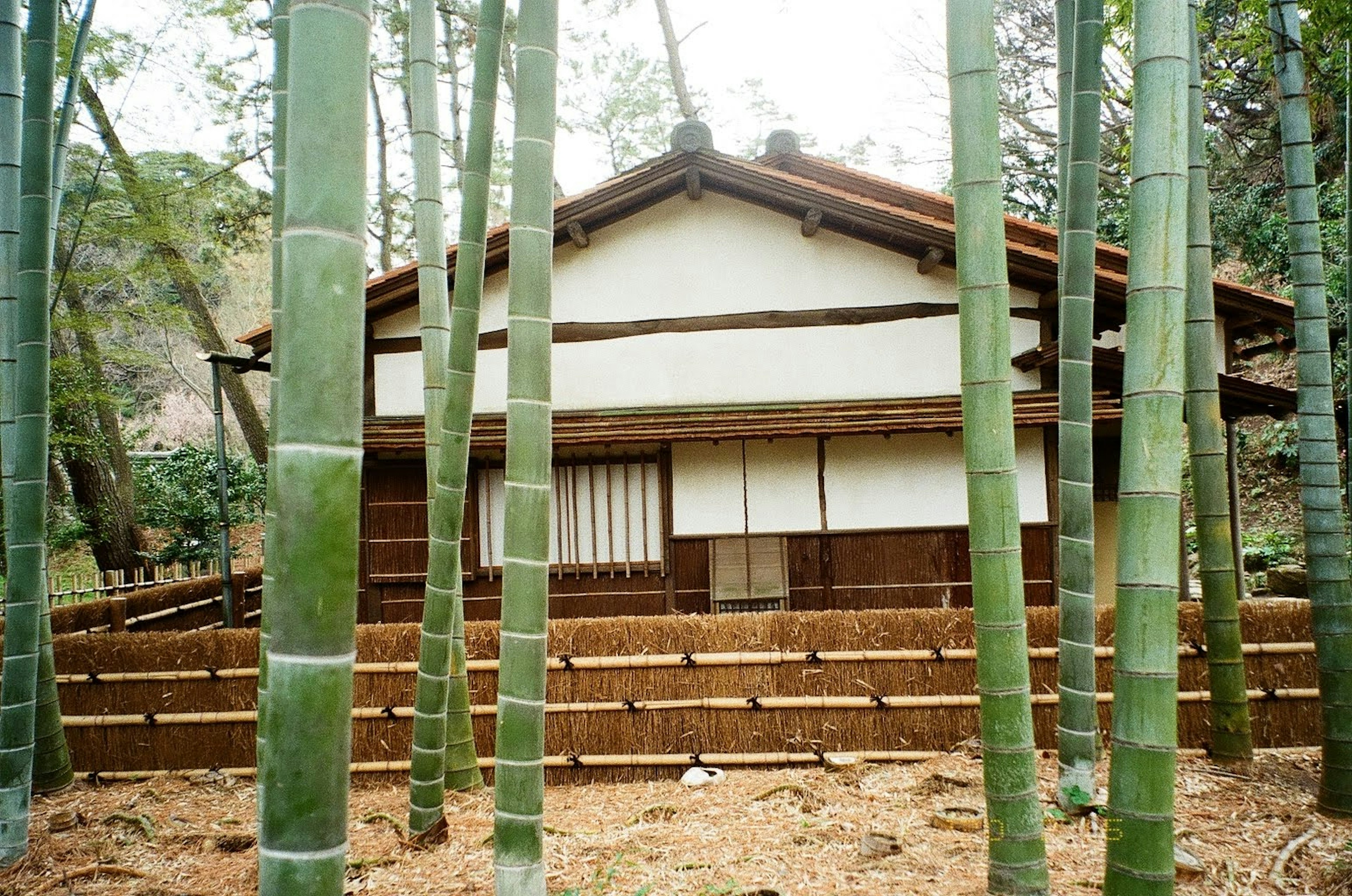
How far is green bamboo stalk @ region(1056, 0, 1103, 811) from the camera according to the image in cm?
352

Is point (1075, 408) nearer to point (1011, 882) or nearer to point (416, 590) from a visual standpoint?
point (1011, 882)

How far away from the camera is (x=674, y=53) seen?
14.9m

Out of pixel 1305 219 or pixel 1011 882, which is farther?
pixel 1305 219

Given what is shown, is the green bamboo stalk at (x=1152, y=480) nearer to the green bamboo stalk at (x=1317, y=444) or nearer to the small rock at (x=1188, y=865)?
the small rock at (x=1188, y=865)

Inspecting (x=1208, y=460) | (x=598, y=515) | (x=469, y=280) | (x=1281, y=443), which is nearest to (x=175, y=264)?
(x=598, y=515)

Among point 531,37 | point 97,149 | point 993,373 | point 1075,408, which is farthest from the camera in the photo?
point 97,149

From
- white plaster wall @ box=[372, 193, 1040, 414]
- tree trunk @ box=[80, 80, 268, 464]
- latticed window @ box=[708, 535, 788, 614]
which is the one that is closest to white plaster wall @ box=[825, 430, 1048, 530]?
white plaster wall @ box=[372, 193, 1040, 414]

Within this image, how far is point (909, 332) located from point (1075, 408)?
382 cm

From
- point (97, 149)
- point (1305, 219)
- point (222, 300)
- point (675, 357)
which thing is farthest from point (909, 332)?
point (222, 300)

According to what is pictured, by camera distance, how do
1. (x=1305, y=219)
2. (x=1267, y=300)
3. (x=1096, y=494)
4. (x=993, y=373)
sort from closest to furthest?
1. (x=993, y=373)
2. (x=1305, y=219)
3. (x=1267, y=300)
4. (x=1096, y=494)

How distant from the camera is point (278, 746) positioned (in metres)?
1.40

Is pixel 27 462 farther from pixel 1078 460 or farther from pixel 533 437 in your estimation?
pixel 1078 460

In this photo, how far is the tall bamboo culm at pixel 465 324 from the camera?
314 centimetres

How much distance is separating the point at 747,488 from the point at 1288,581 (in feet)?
27.2
